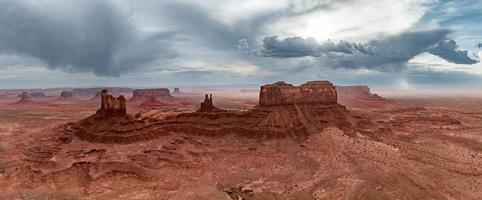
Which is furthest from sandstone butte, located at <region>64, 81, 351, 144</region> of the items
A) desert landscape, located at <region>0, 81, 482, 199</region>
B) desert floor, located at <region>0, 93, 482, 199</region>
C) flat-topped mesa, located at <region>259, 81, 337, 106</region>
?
desert floor, located at <region>0, 93, 482, 199</region>

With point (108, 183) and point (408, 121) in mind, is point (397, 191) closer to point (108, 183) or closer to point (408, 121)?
point (108, 183)

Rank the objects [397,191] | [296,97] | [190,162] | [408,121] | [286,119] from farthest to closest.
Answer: [408,121] < [296,97] < [286,119] < [190,162] < [397,191]

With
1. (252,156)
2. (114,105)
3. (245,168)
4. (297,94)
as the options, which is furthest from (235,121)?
(114,105)

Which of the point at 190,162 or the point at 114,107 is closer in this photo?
A: the point at 190,162

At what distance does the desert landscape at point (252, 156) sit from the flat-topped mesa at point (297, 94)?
299mm

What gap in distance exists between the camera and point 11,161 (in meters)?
80.0

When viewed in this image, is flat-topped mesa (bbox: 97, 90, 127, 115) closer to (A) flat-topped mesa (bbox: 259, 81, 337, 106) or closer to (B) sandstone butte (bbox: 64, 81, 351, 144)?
(B) sandstone butte (bbox: 64, 81, 351, 144)

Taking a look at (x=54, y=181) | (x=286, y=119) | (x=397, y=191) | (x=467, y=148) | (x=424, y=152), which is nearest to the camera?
(x=397, y=191)

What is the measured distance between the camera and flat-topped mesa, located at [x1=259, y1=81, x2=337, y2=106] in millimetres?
106500

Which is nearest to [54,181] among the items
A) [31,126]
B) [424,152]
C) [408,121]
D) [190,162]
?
[190,162]

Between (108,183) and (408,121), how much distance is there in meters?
111

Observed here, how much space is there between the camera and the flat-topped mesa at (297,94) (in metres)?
106

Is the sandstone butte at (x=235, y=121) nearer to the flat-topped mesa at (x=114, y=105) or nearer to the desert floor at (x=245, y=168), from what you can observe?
the flat-topped mesa at (x=114, y=105)

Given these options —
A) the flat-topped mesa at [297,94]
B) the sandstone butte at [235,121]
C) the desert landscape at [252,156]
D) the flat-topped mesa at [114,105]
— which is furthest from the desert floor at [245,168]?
the flat-topped mesa at [297,94]
